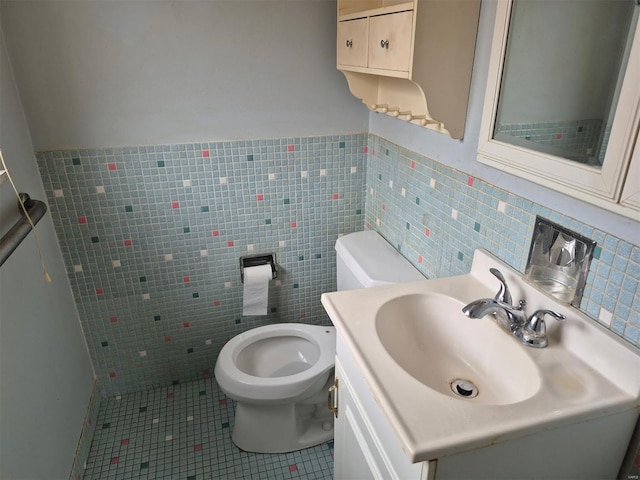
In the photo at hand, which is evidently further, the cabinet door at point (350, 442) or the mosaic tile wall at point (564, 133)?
the cabinet door at point (350, 442)

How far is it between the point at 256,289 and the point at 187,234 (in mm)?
385

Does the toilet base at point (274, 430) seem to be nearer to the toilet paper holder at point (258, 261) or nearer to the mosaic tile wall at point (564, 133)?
the toilet paper holder at point (258, 261)

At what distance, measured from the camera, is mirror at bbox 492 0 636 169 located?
2.86ft

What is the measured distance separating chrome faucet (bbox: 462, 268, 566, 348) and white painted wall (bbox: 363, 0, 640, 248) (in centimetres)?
21

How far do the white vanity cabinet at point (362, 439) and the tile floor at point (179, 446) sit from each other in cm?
46

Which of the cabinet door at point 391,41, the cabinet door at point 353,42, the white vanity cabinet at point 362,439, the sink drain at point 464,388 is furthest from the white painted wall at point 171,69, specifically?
the sink drain at point 464,388

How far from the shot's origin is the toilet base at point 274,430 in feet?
5.82

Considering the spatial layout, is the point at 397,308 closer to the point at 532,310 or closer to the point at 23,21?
the point at 532,310

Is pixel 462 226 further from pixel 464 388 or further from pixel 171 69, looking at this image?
pixel 171 69

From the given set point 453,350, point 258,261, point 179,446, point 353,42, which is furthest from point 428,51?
point 179,446

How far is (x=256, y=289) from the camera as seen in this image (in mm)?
1984

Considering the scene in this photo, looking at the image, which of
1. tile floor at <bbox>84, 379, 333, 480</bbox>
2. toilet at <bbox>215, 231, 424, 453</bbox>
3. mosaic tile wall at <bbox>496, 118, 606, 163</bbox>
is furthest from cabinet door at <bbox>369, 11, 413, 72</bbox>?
tile floor at <bbox>84, 379, 333, 480</bbox>

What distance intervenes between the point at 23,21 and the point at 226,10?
0.66m

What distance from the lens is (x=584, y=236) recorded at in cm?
95
